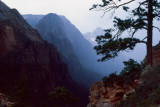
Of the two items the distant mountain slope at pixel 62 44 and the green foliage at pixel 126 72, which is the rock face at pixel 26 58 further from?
the distant mountain slope at pixel 62 44

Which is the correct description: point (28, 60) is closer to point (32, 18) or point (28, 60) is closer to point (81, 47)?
point (32, 18)

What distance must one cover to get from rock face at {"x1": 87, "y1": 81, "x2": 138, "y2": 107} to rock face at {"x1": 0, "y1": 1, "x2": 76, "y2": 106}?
101 ft

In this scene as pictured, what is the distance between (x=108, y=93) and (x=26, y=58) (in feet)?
143

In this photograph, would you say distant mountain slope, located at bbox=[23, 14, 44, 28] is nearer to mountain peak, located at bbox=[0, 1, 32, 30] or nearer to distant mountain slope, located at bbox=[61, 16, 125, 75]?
distant mountain slope, located at bbox=[61, 16, 125, 75]

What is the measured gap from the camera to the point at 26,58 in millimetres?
52531

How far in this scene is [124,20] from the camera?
1174 cm

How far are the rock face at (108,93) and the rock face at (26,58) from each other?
30676mm

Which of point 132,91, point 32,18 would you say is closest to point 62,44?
point 32,18

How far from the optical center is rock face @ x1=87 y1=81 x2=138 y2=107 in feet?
36.8

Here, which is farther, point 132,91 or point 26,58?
point 26,58

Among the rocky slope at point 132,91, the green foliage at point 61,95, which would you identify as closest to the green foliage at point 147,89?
the rocky slope at point 132,91

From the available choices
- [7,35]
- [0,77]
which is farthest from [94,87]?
[7,35]

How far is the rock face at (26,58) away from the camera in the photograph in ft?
154

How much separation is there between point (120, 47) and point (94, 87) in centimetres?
404
